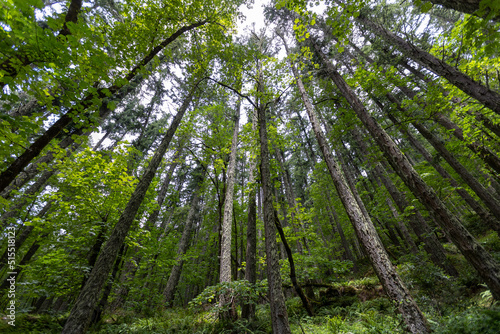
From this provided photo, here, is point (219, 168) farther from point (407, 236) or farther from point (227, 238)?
point (407, 236)

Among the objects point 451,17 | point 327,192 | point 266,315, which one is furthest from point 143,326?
point 451,17

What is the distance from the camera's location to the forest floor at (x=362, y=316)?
12.3 ft

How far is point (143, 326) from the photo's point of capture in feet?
18.9

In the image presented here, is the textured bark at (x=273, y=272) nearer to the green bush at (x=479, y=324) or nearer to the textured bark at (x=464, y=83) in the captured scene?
the green bush at (x=479, y=324)

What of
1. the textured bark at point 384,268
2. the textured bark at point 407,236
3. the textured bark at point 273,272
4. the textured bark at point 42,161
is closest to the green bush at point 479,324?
the textured bark at point 384,268

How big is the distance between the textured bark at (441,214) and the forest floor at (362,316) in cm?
65

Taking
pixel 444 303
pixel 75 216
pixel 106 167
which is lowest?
pixel 444 303

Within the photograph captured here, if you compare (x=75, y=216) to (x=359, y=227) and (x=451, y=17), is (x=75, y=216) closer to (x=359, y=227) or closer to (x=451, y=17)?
(x=359, y=227)

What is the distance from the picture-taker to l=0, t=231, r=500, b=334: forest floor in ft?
12.3

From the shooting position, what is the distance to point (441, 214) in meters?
4.75

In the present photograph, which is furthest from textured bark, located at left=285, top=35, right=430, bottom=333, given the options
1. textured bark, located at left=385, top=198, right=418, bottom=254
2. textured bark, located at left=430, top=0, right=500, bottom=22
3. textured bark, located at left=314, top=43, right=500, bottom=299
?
textured bark, located at left=385, top=198, right=418, bottom=254

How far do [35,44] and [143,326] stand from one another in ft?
25.0

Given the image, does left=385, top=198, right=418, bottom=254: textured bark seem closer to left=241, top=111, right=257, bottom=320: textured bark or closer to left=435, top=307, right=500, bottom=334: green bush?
Answer: left=435, top=307, right=500, bottom=334: green bush

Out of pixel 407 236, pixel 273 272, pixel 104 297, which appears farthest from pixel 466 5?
pixel 407 236
